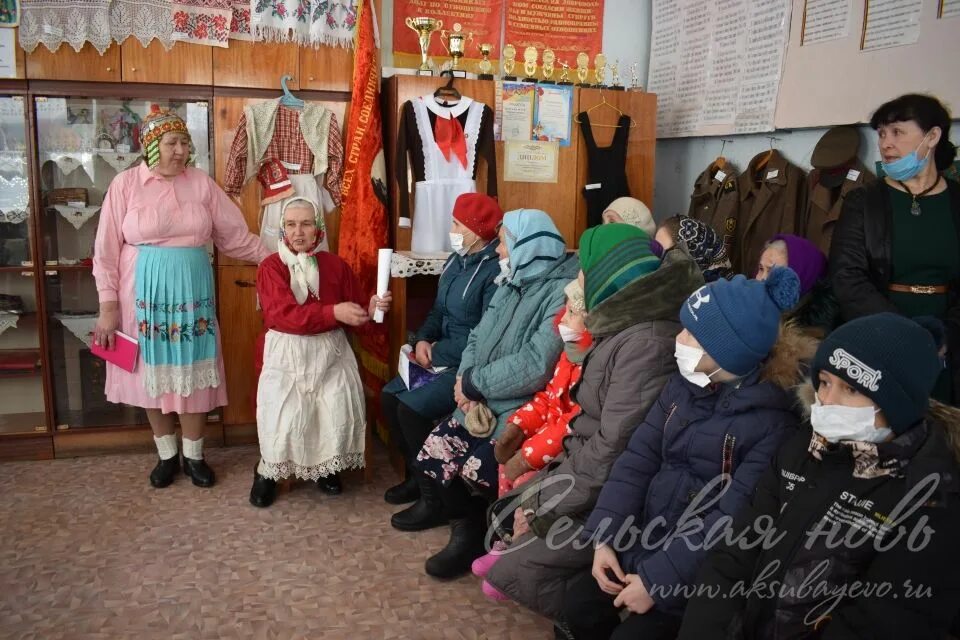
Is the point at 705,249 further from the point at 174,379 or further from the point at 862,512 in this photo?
the point at 174,379

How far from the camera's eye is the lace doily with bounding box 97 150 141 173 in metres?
3.64

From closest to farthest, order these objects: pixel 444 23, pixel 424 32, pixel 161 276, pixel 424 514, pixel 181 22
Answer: pixel 424 514 < pixel 161 276 < pixel 181 22 < pixel 424 32 < pixel 444 23

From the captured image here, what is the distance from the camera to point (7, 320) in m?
3.60

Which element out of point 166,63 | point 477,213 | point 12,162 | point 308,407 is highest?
point 166,63

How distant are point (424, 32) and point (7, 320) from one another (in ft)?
7.90

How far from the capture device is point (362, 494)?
10.6ft

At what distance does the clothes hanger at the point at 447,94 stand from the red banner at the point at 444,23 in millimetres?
403

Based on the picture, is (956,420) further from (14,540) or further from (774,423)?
(14,540)

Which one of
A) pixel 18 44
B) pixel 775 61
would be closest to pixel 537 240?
pixel 775 61

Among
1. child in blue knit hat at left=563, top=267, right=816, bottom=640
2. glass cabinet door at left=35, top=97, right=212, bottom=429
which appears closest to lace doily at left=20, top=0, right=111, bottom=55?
glass cabinet door at left=35, top=97, right=212, bottom=429

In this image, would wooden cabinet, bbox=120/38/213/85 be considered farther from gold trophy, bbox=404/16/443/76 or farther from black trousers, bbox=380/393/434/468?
black trousers, bbox=380/393/434/468

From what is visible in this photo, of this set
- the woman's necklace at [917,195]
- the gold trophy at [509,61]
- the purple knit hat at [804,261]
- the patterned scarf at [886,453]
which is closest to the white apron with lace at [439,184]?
the gold trophy at [509,61]

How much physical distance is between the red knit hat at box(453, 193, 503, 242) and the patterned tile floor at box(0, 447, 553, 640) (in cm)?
117

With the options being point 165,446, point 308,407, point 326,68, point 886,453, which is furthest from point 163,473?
point 886,453
